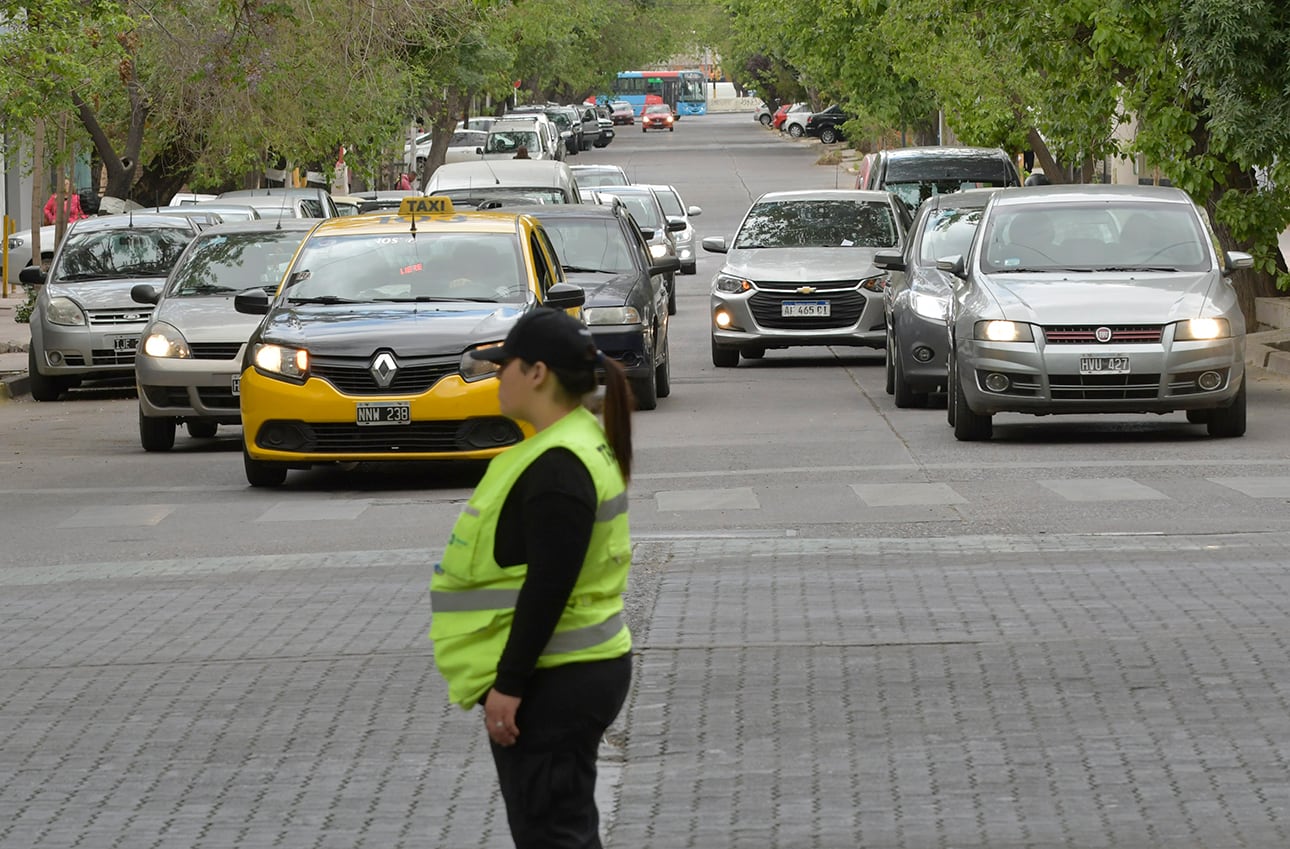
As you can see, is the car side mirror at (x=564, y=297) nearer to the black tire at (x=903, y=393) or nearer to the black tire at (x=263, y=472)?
the black tire at (x=263, y=472)

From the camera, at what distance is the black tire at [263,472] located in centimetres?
1375

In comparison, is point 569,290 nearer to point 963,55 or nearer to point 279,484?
point 279,484

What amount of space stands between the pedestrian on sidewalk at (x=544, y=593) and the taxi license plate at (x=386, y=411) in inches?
342

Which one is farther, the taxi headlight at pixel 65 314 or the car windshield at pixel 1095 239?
the taxi headlight at pixel 65 314

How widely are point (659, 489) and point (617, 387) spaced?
8.77m

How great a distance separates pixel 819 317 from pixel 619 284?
3.75m

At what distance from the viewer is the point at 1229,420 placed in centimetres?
1509

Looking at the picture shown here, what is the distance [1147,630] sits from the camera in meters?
8.20

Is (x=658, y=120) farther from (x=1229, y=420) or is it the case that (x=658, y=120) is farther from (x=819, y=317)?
(x=1229, y=420)

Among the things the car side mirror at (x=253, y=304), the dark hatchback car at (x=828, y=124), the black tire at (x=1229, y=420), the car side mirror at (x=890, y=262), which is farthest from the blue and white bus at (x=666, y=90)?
the car side mirror at (x=253, y=304)

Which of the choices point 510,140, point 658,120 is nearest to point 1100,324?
point 510,140

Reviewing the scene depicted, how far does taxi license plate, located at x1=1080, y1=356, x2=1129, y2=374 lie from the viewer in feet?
47.6

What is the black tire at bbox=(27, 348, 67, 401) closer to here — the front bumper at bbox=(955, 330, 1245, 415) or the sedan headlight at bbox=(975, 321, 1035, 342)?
the sedan headlight at bbox=(975, 321, 1035, 342)

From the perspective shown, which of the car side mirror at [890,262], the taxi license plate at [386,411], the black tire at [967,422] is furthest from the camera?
the car side mirror at [890,262]
